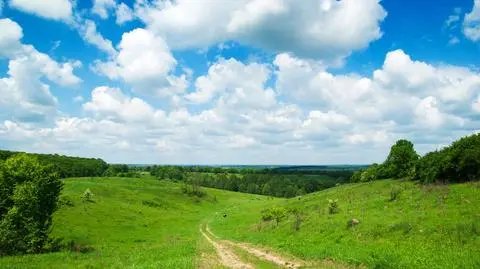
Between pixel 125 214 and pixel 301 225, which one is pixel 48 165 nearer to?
pixel 301 225

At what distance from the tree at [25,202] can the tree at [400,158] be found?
65.7 meters

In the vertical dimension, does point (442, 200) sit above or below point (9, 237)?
above

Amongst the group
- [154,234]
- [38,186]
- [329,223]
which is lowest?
[154,234]

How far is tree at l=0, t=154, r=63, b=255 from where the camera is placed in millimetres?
39406

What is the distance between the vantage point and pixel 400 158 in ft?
278

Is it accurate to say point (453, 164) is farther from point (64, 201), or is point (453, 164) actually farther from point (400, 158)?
point (64, 201)

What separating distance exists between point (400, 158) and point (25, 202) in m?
71.3

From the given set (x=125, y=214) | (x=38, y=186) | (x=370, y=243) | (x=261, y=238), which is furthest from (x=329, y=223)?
(x=125, y=214)

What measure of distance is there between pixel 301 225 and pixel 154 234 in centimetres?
2775

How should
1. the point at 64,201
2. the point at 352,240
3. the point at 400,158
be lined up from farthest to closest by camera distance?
the point at 400,158, the point at 64,201, the point at 352,240

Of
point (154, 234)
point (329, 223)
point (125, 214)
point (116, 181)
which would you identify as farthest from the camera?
point (116, 181)

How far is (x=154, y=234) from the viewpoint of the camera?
2367 inches

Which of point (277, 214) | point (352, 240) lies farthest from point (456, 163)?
point (352, 240)

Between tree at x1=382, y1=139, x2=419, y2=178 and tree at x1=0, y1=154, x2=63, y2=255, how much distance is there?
2585 inches
